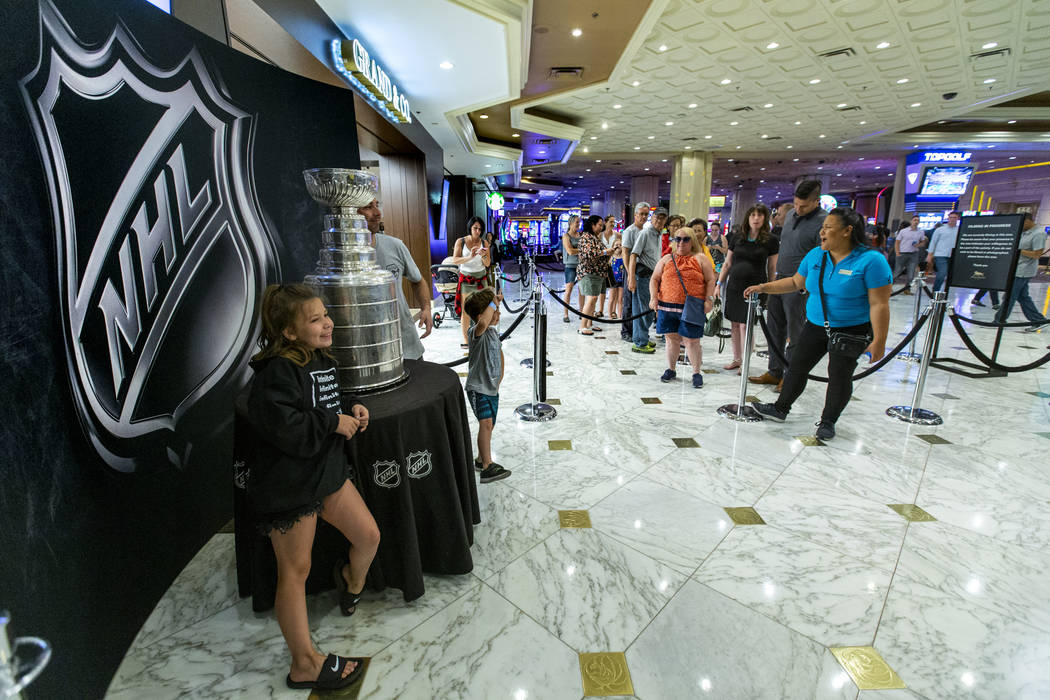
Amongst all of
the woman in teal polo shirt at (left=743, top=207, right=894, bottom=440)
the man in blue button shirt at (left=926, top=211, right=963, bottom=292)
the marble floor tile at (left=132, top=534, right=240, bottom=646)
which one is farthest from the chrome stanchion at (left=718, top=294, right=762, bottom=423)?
the man in blue button shirt at (left=926, top=211, right=963, bottom=292)

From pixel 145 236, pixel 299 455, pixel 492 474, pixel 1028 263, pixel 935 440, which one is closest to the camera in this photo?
pixel 299 455

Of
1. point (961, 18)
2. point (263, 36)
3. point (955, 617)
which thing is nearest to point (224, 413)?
point (263, 36)

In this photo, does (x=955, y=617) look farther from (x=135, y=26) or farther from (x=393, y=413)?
(x=135, y=26)

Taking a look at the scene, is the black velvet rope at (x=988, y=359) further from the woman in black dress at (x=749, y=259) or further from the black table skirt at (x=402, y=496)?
the black table skirt at (x=402, y=496)

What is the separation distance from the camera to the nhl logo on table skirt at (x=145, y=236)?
1.46 m

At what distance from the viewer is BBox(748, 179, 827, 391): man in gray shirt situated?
3.80 meters

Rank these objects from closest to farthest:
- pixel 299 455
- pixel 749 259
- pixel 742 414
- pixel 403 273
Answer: pixel 299 455 < pixel 403 273 < pixel 742 414 < pixel 749 259

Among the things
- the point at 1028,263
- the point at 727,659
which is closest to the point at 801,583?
the point at 727,659

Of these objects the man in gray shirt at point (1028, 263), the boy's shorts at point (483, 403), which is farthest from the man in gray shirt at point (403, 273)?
the man in gray shirt at point (1028, 263)

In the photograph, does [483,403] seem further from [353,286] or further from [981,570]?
[981,570]

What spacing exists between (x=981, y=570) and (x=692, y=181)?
16086mm

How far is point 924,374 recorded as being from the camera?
3.61 meters

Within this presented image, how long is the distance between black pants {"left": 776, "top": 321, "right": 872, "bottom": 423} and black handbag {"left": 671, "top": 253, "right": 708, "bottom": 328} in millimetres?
873

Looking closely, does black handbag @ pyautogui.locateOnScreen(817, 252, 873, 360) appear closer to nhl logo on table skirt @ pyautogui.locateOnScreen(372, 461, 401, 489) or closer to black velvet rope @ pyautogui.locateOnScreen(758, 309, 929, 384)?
black velvet rope @ pyautogui.locateOnScreen(758, 309, 929, 384)
